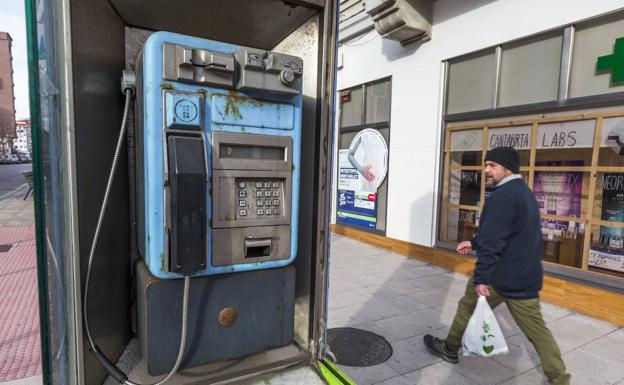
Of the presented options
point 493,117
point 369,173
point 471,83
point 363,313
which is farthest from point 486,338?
point 369,173

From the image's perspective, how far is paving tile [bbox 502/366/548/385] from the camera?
2.46 m

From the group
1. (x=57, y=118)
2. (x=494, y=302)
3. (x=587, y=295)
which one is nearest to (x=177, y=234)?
(x=57, y=118)

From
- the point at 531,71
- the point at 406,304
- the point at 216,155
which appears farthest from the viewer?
the point at 531,71

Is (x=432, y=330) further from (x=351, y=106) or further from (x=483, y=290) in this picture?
(x=351, y=106)

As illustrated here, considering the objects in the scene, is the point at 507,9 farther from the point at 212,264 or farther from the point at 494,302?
Answer: the point at 212,264

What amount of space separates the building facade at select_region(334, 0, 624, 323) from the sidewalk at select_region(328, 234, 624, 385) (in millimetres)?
422

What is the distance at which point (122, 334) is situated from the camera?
61.5 inches

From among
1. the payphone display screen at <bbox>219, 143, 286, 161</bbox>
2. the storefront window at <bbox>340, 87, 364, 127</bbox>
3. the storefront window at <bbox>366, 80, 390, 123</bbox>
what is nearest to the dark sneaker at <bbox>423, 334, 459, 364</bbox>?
the payphone display screen at <bbox>219, 143, 286, 161</bbox>

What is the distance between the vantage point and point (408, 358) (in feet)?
9.06

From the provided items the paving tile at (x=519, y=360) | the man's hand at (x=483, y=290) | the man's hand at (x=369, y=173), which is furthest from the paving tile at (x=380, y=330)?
the man's hand at (x=369, y=173)

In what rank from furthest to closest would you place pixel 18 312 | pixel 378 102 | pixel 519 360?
pixel 378 102, pixel 18 312, pixel 519 360

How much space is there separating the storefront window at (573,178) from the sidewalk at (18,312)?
15.5 ft

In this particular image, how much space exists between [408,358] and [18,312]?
11.2 feet

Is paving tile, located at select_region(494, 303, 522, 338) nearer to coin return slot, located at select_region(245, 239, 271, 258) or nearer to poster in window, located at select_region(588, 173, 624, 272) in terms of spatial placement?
poster in window, located at select_region(588, 173, 624, 272)
